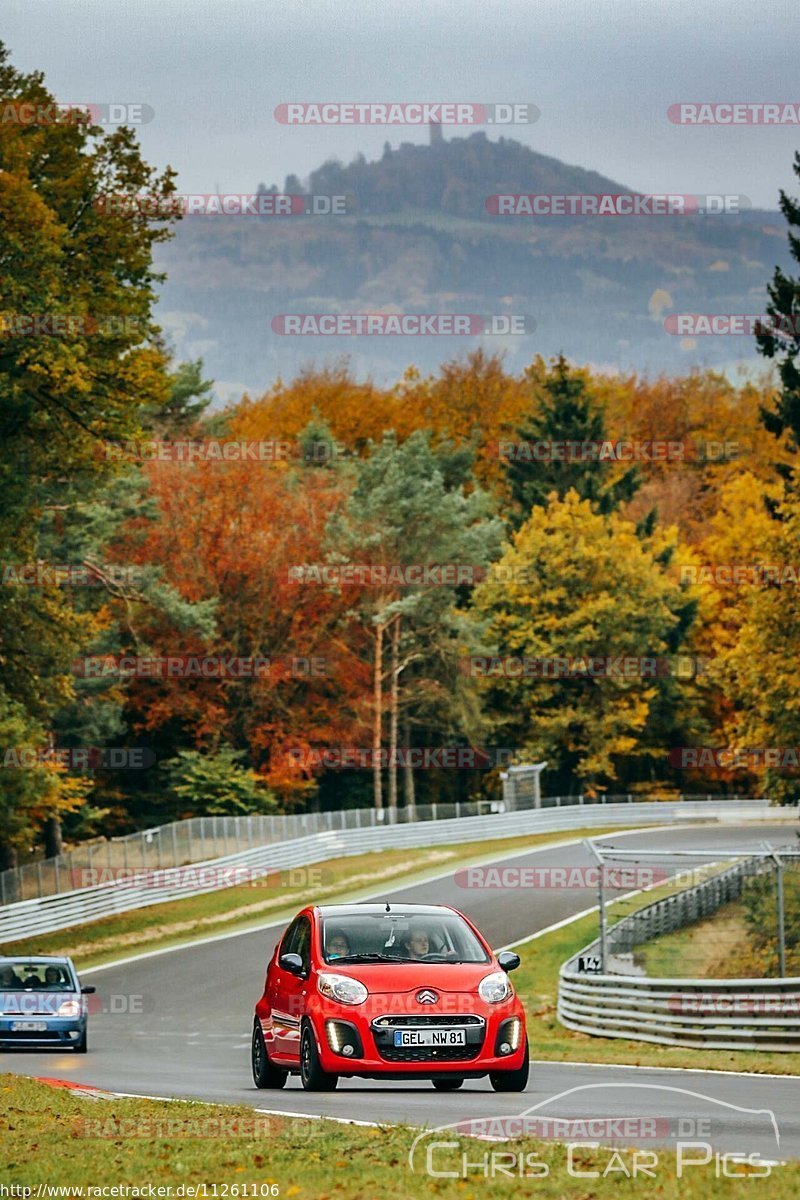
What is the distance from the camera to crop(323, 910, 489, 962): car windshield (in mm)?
14930

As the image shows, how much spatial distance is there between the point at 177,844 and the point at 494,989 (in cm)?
4177

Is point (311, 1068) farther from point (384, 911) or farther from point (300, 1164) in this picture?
point (300, 1164)

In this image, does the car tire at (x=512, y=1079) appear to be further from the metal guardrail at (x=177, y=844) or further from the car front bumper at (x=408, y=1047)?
the metal guardrail at (x=177, y=844)

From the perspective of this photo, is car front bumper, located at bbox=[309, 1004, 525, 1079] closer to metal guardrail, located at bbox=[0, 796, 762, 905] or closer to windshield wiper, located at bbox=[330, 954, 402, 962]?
windshield wiper, located at bbox=[330, 954, 402, 962]

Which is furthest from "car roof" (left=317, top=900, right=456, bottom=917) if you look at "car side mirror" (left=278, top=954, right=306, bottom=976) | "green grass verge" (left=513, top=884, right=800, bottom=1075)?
"green grass verge" (left=513, top=884, right=800, bottom=1075)

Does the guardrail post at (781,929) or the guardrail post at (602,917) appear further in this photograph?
the guardrail post at (602,917)

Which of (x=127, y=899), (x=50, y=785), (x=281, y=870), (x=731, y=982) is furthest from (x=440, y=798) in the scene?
(x=731, y=982)

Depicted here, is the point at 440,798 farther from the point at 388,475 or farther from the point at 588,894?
the point at 588,894

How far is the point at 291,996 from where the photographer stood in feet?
49.3

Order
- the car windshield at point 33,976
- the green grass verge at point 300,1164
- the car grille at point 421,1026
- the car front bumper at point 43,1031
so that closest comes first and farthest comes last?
1. the green grass verge at point 300,1164
2. the car grille at point 421,1026
3. the car front bumper at point 43,1031
4. the car windshield at point 33,976

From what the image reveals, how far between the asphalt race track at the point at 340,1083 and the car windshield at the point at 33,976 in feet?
3.30

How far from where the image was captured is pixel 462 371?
4296 inches

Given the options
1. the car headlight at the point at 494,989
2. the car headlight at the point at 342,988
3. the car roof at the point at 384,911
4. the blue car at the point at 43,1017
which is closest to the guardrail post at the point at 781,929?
the car roof at the point at 384,911

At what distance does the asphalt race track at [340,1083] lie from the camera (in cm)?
1316
